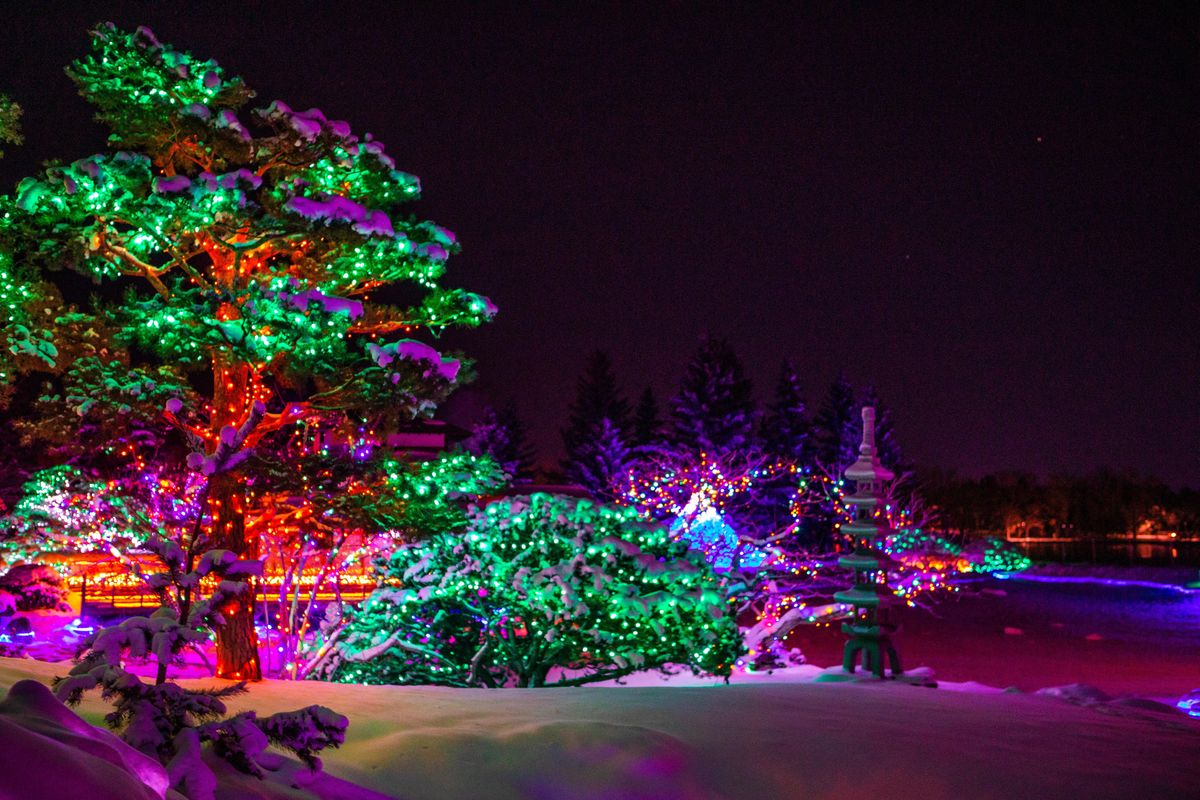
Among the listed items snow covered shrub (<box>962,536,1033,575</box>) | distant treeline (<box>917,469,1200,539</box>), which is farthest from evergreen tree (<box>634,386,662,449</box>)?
snow covered shrub (<box>962,536,1033,575</box>)

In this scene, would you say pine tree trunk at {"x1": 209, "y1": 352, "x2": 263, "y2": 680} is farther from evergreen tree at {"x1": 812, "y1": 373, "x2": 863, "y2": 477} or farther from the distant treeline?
the distant treeline

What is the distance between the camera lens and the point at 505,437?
185 ft

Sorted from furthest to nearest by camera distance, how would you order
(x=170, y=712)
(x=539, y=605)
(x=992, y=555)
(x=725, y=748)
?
(x=992, y=555)
(x=539, y=605)
(x=725, y=748)
(x=170, y=712)

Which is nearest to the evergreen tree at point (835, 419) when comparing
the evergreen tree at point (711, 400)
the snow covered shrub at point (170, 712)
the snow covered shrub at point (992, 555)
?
the evergreen tree at point (711, 400)

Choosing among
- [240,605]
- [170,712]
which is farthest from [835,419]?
[170,712]

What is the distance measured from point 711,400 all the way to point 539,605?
117 feet

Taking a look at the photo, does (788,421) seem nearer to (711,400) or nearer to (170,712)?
(711,400)

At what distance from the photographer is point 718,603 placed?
419 inches

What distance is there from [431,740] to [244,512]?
4.92 meters

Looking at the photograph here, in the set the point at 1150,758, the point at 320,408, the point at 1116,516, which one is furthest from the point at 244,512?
the point at 1116,516

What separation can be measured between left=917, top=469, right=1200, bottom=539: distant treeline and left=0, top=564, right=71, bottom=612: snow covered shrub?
56290 millimetres

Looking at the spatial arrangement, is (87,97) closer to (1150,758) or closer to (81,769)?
(81,769)

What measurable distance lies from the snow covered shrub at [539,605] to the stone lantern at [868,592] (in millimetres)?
1381

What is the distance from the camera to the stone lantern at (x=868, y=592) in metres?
10.3
